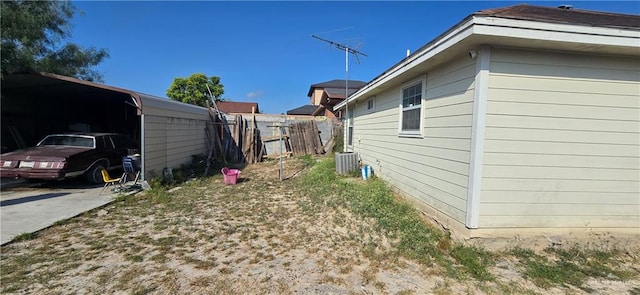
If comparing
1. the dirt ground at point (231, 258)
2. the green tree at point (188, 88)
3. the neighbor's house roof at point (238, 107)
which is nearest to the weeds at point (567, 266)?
the dirt ground at point (231, 258)

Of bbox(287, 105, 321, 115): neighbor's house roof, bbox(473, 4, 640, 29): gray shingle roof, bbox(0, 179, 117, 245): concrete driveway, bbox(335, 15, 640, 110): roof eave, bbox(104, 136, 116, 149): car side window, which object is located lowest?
bbox(0, 179, 117, 245): concrete driveway

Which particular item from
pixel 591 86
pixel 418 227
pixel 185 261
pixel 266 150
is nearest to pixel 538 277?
pixel 418 227

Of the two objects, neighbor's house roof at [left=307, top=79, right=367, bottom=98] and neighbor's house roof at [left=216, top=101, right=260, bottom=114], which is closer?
neighbor's house roof at [left=307, top=79, right=367, bottom=98]

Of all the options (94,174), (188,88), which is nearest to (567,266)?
(94,174)

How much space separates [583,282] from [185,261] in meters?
4.16

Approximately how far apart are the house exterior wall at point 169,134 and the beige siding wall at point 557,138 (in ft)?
24.2

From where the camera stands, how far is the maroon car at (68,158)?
251 inches

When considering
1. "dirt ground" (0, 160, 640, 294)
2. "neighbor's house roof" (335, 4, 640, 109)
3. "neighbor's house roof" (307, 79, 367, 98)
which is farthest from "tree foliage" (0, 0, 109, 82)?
"neighbor's house roof" (307, 79, 367, 98)

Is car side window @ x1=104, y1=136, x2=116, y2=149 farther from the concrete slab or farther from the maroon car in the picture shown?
the concrete slab

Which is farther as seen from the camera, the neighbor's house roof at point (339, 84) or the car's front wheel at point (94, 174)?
the neighbor's house roof at point (339, 84)

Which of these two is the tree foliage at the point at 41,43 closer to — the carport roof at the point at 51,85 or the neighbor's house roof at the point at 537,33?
the carport roof at the point at 51,85

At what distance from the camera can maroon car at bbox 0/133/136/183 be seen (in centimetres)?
639

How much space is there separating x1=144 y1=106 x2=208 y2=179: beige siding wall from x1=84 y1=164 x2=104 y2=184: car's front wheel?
150cm

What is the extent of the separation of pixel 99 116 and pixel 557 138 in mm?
15544
